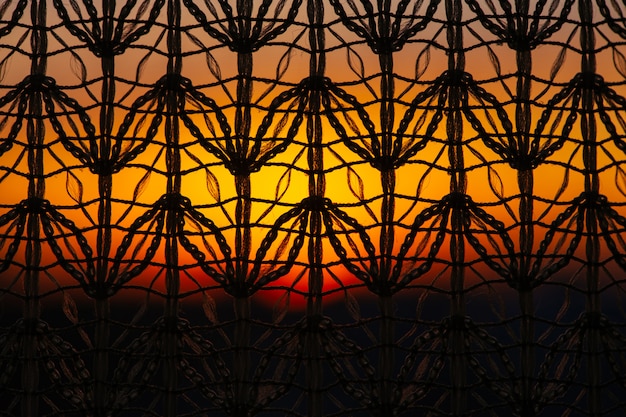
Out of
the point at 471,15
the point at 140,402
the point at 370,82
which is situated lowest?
the point at 140,402

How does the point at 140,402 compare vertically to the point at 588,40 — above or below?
below

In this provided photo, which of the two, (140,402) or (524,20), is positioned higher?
(524,20)

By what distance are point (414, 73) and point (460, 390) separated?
1.44ft

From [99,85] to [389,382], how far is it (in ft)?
1.89

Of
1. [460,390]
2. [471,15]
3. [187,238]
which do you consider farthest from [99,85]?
[460,390]

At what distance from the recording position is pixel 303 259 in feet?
3.41

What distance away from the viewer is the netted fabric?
1023mm

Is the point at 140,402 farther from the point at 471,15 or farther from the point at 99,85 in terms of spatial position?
the point at 471,15

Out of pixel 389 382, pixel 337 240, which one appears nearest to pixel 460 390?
pixel 389 382

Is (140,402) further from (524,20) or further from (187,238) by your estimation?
(524,20)

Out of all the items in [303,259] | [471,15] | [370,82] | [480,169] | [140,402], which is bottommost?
[140,402]

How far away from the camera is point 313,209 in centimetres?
102

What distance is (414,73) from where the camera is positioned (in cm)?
106

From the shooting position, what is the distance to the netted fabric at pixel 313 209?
3.36 ft
